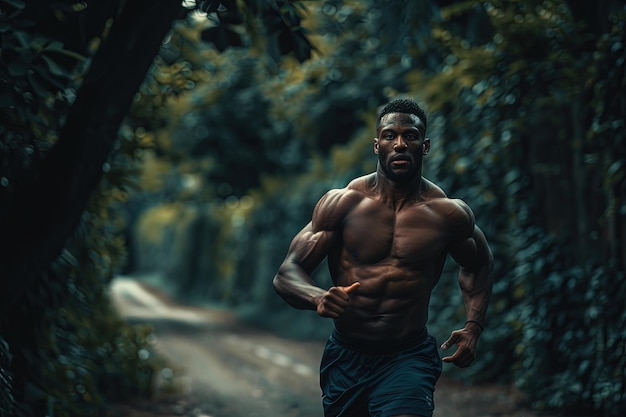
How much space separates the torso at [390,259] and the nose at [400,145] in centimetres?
29

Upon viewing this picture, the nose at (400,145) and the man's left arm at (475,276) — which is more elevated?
the nose at (400,145)

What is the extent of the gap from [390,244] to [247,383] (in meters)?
7.19

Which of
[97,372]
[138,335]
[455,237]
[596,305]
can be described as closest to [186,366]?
[138,335]

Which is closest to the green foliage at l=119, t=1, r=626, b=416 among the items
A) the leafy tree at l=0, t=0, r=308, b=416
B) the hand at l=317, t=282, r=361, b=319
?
the leafy tree at l=0, t=0, r=308, b=416

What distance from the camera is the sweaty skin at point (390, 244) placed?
3.99 m

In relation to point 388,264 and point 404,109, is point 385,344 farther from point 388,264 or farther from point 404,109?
point 404,109

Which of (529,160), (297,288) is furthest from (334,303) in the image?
(529,160)

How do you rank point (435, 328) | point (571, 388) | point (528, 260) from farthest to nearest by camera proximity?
1. point (435, 328)
2. point (528, 260)
3. point (571, 388)

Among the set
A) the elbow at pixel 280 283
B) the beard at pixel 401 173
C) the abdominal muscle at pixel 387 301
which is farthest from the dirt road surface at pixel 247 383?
the beard at pixel 401 173

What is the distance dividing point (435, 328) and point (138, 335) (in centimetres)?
406

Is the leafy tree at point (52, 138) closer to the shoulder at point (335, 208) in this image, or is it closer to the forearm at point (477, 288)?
the shoulder at point (335, 208)

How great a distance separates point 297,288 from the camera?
3.87m

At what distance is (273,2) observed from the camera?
5273mm

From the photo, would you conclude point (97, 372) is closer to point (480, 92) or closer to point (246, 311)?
point (480, 92)
